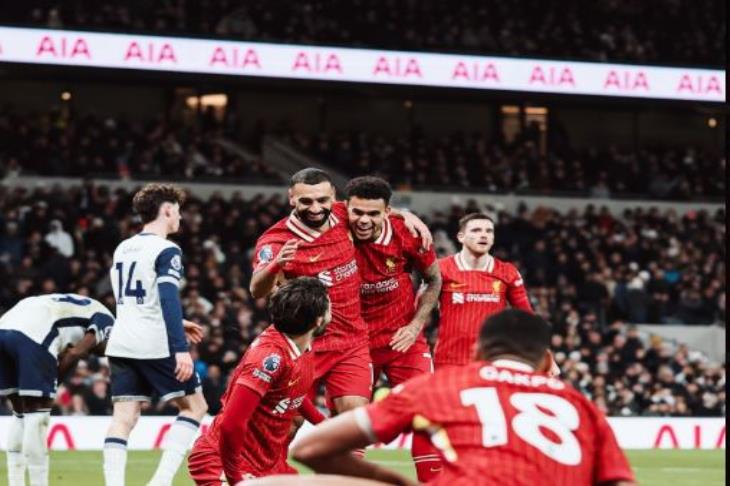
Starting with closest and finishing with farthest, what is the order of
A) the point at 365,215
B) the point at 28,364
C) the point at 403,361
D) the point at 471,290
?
the point at 365,215
the point at 28,364
the point at 403,361
the point at 471,290

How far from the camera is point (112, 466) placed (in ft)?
30.4

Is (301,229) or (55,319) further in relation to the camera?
(55,319)

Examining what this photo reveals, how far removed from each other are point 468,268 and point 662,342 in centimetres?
1520

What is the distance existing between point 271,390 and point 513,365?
8.45 ft

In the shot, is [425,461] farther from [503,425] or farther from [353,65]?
[353,65]

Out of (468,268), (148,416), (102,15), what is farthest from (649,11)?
(468,268)

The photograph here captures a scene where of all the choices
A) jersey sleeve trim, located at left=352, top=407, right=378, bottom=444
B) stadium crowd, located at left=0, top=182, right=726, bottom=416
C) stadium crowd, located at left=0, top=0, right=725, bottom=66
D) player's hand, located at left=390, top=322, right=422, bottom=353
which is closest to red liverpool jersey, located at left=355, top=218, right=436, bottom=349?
player's hand, located at left=390, top=322, right=422, bottom=353

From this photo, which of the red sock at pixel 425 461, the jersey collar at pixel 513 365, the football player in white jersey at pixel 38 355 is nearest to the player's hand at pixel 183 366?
the football player in white jersey at pixel 38 355

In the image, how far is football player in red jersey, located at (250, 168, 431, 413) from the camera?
28.8 feet

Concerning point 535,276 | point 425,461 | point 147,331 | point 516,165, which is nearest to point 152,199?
point 147,331

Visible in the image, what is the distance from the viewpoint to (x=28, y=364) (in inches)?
376

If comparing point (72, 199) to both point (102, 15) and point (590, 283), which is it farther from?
point (590, 283)

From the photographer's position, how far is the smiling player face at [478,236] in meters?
10.8

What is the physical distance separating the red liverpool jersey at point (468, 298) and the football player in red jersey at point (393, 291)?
0.79 m
